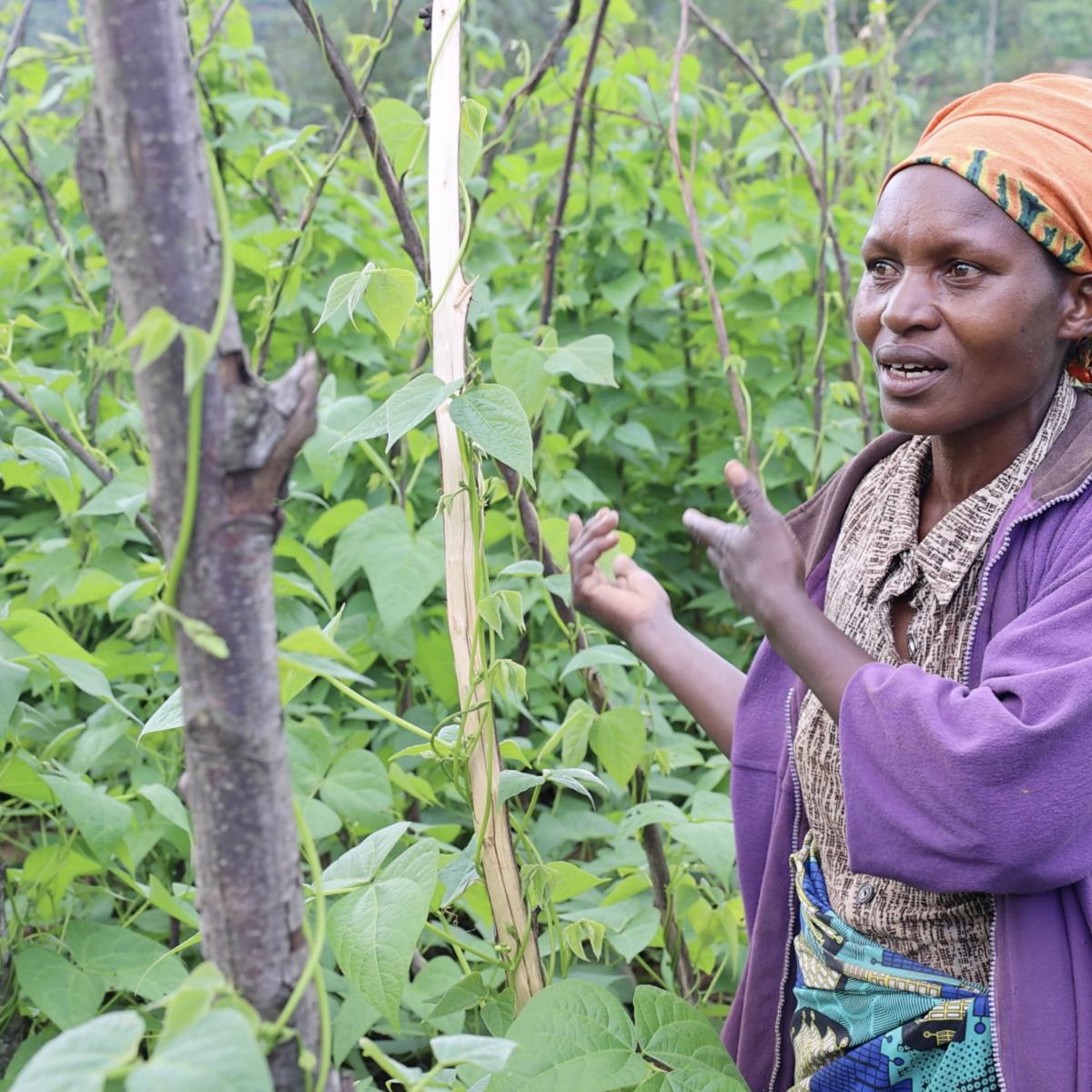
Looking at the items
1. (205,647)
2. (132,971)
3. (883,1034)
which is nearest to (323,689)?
(132,971)

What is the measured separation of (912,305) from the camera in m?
1.30

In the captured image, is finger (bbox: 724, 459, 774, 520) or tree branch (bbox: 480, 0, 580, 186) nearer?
finger (bbox: 724, 459, 774, 520)

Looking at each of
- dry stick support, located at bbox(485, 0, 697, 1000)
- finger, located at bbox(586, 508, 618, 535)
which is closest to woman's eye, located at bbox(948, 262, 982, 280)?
finger, located at bbox(586, 508, 618, 535)

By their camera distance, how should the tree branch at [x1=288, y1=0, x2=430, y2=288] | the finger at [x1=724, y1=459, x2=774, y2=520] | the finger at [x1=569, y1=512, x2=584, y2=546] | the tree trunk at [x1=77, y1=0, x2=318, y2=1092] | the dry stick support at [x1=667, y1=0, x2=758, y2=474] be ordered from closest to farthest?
1. the tree trunk at [x1=77, y1=0, x2=318, y2=1092]
2. the finger at [x1=724, y1=459, x2=774, y2=520]
3. the tree branch at [x1=288, y1=0, x2=430, y2=288]
4. the finger at [x1=569, y1=512, x2=584, y2=546]
5. the dry stick support at [x1=667, y1=0, x2=758, y2=474]

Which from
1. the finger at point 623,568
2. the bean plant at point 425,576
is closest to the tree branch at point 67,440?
the bean plant at point 425,576

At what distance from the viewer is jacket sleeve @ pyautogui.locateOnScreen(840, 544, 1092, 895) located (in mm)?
1122

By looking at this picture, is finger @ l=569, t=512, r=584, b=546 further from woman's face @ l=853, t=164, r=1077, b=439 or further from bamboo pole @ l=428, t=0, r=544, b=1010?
woman's face @ l=853, t=164, r=1077, b=439

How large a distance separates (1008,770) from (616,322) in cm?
212

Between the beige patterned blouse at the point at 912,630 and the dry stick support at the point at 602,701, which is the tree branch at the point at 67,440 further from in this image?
the beige patterned blouse at the point at 912,630

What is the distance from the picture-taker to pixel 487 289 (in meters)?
3.18

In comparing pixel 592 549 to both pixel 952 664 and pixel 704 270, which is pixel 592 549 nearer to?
pixel 952 664

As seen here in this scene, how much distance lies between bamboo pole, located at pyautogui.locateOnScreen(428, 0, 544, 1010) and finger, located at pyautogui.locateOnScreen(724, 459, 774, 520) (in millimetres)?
253

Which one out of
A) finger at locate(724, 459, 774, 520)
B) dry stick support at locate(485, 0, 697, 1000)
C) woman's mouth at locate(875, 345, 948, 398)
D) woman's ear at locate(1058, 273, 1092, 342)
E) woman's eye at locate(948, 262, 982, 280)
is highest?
woman's eye at locate(948, 262, 982, 280)

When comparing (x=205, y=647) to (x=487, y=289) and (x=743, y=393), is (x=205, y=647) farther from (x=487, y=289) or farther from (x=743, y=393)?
(x=487, y=289)
